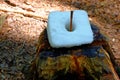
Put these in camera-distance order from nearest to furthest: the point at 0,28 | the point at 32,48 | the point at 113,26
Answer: the point at 32,48 → the point at 0,28 → the point at 113,26

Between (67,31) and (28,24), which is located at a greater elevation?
(67,31)

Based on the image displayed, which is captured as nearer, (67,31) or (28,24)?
(67,31)

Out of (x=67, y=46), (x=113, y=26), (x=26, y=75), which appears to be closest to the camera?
(x=67, y=46)

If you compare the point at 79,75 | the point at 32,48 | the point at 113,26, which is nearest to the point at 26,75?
the point at 32,48

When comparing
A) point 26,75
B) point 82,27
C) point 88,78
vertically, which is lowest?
point 26,75

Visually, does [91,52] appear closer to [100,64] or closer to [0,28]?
[100,64]
